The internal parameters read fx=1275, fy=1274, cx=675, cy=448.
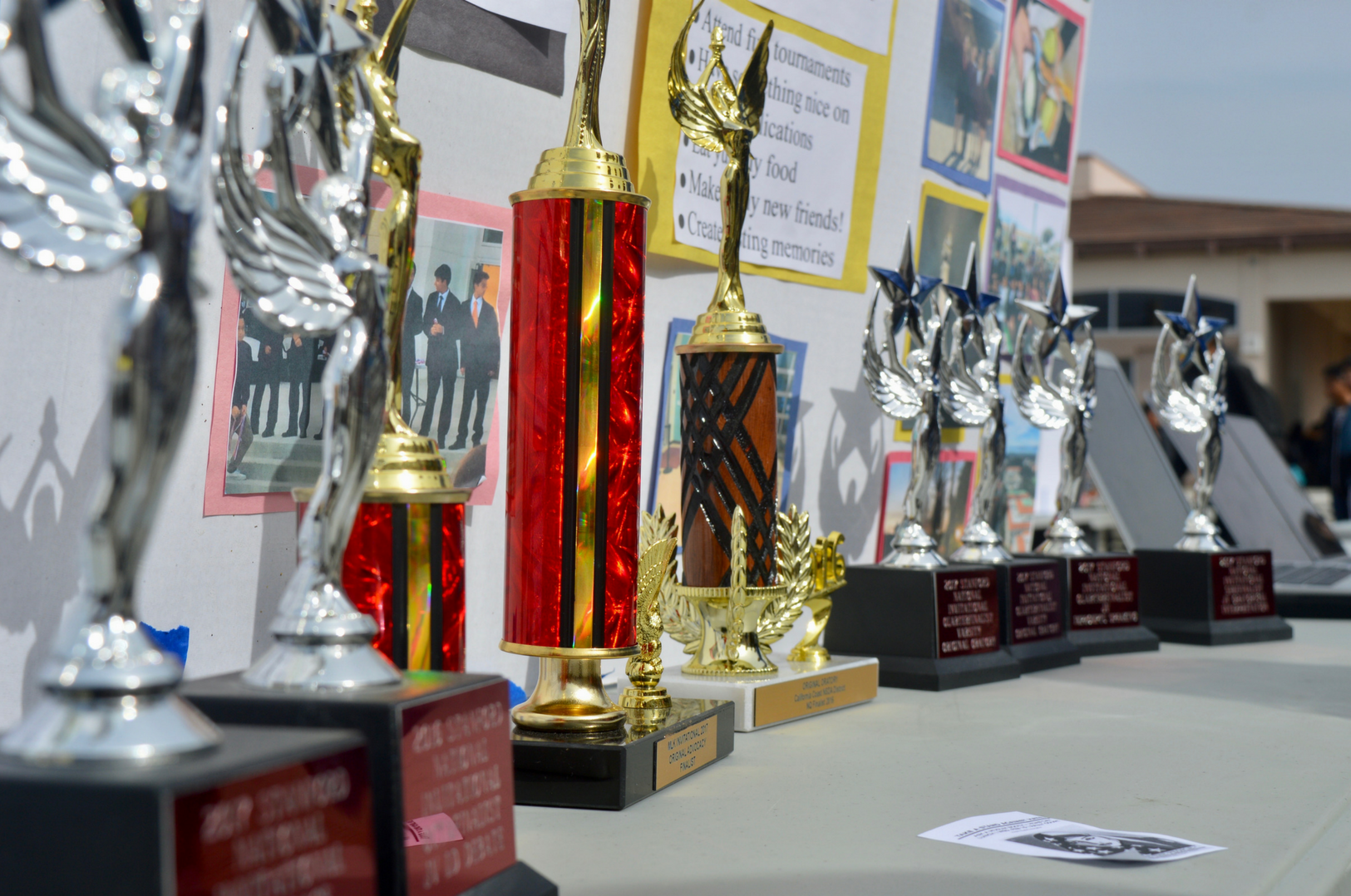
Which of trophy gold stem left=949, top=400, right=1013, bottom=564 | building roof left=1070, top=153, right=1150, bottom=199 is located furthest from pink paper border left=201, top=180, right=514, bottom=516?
building roof left=1070, top=153, right=1150, bottom=199

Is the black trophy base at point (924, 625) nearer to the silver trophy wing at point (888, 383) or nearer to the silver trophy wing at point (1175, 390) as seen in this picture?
the silver trophy wing at point (888, 383)

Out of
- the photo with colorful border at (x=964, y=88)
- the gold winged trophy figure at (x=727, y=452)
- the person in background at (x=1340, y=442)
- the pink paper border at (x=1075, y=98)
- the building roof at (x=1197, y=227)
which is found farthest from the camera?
the building roof at (x=1197, y=227)

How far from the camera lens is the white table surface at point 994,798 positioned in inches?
28.6

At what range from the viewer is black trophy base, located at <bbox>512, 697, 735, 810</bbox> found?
0.88 m

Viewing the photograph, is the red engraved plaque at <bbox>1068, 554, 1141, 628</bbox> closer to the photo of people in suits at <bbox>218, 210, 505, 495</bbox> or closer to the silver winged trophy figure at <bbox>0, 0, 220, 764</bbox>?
the photo of people in suits at <bbox>218, 210, 505, 495</bbox>

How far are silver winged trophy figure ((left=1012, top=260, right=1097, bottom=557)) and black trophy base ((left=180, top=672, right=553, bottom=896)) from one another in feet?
4.13

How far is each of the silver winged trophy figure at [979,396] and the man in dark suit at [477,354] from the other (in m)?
0.65

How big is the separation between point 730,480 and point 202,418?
0.48 m

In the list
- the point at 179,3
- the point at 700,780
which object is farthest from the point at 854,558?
the point at 179,3

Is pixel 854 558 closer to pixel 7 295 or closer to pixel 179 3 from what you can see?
pixel 7 295

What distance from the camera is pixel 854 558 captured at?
183 cm

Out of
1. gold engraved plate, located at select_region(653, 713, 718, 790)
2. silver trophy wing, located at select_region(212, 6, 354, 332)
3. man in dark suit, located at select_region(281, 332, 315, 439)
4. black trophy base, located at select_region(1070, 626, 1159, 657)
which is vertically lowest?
black trophy base, located at select_region(1070, 626, 1159, 657)

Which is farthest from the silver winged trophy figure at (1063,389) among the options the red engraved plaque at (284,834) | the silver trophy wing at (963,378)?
the red engraved plaque at (284,834)

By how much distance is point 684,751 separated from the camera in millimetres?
973
